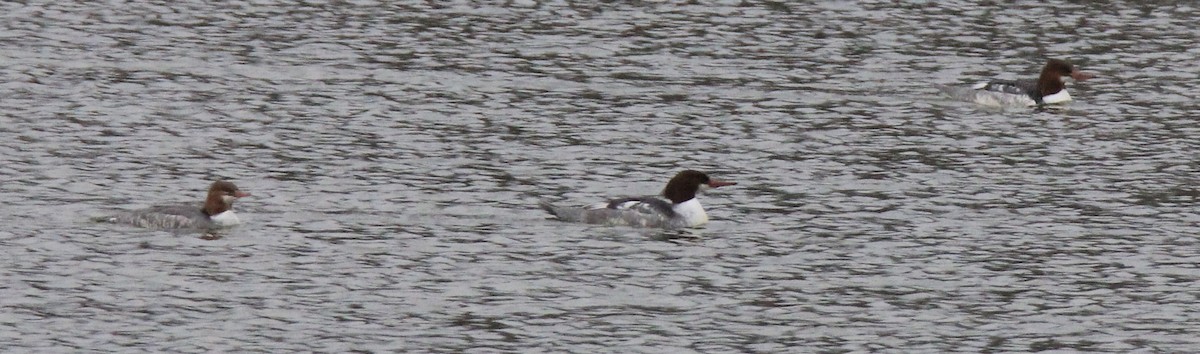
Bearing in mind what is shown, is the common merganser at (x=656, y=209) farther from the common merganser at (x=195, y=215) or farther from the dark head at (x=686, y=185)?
the common merganser at (x=195, y=215)

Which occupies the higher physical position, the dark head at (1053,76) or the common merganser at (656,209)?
the common merganser at (656,209)

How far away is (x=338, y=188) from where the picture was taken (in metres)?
31.4

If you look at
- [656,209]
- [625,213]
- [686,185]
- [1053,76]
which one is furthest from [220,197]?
[1053,76]

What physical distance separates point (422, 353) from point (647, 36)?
23822 millimetres

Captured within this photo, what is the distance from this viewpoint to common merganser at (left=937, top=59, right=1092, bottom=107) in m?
39.3

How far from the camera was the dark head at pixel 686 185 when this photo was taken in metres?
29.9

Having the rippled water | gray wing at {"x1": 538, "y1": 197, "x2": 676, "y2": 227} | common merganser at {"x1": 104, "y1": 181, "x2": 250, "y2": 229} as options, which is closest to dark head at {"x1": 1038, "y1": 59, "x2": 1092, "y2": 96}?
the rippled water

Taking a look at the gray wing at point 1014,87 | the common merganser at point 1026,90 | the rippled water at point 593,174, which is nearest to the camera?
the rippled water at point 593,174

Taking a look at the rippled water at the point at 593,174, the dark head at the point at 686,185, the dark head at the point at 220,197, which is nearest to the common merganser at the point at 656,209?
the dark head at the point at 686,185

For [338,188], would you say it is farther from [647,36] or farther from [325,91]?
[647,36]

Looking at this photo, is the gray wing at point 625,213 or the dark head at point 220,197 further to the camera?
the gray wing at point 625,213

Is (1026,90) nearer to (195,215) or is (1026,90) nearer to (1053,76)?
(1053,76)

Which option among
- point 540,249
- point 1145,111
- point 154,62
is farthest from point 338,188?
point 1145,111

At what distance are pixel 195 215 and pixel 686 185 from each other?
20.7 ft
